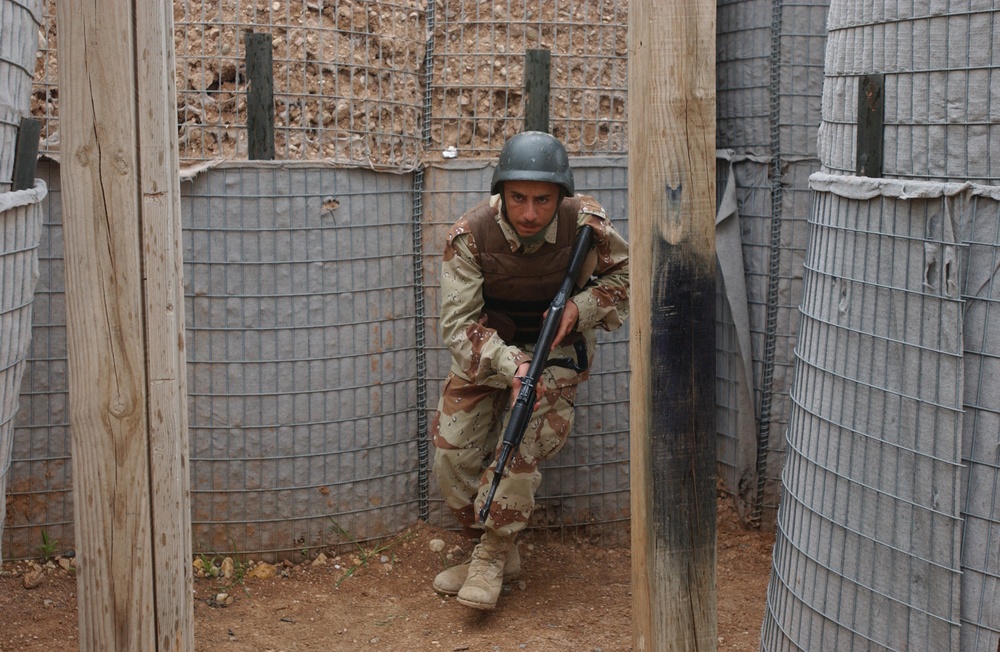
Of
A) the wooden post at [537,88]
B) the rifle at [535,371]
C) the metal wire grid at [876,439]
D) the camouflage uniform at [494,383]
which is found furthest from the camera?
the wooden post at [537,88]

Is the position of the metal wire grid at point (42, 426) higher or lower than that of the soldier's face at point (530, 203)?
lower

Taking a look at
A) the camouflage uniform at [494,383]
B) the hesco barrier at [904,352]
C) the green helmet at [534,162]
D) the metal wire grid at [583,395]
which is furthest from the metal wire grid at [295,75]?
the hesco barrier at [904,352]

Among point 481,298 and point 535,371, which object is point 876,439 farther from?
point 481,298

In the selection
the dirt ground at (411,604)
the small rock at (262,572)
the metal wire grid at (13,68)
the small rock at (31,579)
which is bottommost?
the dirt ground at (411,604)

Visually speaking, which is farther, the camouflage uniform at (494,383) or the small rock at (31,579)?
the small rock at (31,579)

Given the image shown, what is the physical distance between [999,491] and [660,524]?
84cm

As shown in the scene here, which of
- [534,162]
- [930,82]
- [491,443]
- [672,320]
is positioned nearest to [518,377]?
[491,443]

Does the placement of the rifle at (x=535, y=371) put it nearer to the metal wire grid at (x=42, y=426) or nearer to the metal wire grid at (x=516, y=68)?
the metal wire grid at (x=516, y=68)

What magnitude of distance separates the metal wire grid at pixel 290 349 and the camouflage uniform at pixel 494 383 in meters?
0.53

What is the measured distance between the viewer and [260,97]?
4.84 metres

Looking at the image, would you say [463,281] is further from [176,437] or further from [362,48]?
[176,437]

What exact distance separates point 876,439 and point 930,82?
96 centimetres

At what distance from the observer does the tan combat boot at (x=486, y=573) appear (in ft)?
15.2

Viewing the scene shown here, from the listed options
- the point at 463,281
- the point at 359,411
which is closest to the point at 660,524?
the point at 463,281
